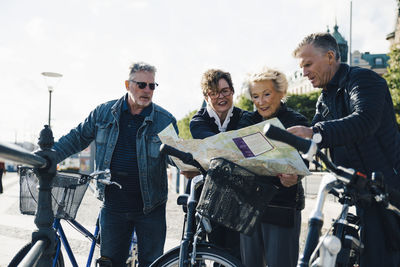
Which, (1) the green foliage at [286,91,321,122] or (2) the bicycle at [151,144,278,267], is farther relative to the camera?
(1) the green foliage at [286,91,321,122]

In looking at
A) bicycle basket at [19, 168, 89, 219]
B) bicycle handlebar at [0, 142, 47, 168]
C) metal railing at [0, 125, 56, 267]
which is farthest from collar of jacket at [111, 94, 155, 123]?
bicycle handlebar at [0, 142, 47, 168]

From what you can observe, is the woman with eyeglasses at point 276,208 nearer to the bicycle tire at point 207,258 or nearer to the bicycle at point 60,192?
the bicycle tire at point 207,258

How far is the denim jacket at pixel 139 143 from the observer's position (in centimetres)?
310

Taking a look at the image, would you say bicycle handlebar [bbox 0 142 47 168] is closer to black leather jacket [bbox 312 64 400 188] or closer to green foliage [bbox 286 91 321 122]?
black leather jacket [bbox 312 64 400 188]

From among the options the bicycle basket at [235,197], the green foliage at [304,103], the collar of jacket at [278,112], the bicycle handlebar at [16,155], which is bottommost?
the bicycle basket at [235,197]

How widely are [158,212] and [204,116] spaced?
869 mm

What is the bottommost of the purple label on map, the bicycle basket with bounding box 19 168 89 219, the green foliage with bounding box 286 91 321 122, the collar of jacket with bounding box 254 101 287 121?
the bicycle basket with bounding box 19 168 89 219

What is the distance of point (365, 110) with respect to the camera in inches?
76.1

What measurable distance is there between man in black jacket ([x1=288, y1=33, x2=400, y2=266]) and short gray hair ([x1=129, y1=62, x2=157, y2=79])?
5.10 ft

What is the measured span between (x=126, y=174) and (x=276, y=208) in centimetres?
128

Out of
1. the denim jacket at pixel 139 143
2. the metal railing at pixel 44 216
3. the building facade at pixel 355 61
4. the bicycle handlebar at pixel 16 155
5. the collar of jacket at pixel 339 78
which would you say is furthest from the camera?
the building facade at pixel 355 61

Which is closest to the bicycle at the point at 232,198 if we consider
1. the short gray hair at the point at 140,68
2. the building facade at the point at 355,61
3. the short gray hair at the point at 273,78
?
the short gray hair at the point at 273,78

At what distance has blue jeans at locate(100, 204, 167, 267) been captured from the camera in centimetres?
312

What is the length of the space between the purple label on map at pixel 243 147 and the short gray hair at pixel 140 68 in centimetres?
151
